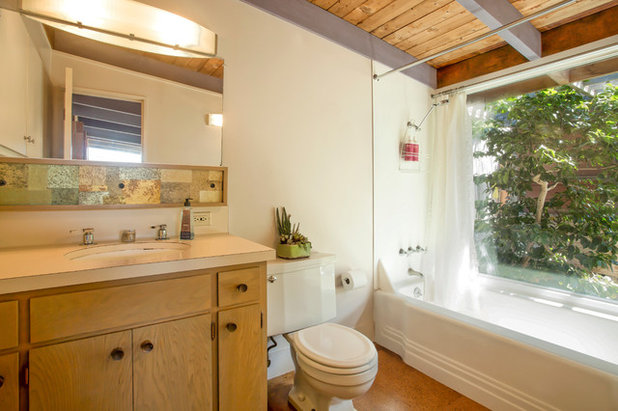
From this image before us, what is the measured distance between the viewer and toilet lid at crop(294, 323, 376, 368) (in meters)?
1.33

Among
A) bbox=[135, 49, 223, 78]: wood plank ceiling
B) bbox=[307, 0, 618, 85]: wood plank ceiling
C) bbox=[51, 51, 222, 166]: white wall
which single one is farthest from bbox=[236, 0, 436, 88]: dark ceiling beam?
bbox=[51, 51, 222, 166]: white wall

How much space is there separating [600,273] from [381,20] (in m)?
2.26

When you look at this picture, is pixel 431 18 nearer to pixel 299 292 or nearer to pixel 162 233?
pixel 299 292

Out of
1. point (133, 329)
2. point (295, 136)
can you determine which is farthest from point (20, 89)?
point (295, 136)

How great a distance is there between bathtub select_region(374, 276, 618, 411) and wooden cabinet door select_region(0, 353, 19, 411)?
1984mm

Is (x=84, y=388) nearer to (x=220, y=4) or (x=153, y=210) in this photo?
(x=153, y=210)

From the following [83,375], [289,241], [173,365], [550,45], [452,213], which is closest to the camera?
[83,375]

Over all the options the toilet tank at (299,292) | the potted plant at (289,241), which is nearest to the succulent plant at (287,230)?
the potted plant at (289,241)

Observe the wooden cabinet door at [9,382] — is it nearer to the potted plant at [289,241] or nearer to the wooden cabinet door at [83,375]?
the wooden cabinet door at [83,375]

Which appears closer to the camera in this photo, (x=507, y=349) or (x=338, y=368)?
(x=338, y=368)

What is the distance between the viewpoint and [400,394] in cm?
182

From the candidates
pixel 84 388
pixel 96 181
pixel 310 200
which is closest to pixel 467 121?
pixel 310 200

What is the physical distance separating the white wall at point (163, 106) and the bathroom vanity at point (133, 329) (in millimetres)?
543

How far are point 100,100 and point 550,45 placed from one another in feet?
9.44
